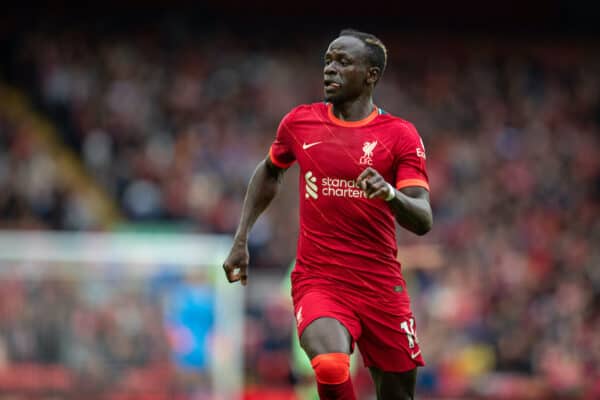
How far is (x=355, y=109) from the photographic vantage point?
6.54 metres

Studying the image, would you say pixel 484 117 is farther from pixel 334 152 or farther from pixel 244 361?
pixel 334 152

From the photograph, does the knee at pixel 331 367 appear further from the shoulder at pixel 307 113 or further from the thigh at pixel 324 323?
the shoulder at pixel 307 113

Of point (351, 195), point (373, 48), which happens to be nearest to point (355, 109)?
point (373, 48)

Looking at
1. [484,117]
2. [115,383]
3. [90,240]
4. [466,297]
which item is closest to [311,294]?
[115,383]

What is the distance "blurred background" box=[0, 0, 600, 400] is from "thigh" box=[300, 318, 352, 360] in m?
8.47

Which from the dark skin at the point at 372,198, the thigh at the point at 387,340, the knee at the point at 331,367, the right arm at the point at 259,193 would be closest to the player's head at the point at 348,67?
the dark skin at the point at 372,198

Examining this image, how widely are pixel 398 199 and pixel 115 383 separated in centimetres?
921

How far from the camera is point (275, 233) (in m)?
18.5

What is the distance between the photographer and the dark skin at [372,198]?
6074mm

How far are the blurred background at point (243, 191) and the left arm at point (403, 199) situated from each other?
8750 millimetres

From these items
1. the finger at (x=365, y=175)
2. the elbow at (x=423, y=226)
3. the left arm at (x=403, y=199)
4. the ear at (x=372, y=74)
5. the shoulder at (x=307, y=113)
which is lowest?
the elbow at (x=423, y=226)

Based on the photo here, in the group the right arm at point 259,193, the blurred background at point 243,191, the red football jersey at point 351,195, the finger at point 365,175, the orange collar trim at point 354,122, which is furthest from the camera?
the blurred background at point 243,191

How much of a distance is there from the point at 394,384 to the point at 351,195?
45.9 inches

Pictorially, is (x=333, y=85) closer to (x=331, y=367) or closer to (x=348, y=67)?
(x=348, y=67)
